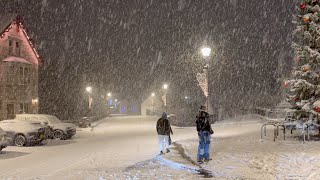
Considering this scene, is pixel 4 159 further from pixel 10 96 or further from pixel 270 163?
pixel 10 96

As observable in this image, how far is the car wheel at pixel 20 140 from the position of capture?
72.4ft

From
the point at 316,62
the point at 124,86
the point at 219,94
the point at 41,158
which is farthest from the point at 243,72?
the point at 124,86

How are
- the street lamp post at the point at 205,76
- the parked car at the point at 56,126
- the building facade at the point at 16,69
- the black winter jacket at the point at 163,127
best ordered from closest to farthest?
the black winter jacket at the point at 163,127, the street lamp post at the point at 205,76, the parked car at the point at 56,126, the building facade at the point at 16,69

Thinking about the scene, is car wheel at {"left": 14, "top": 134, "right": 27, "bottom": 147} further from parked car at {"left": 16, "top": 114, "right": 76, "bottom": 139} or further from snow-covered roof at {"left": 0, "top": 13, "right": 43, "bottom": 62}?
snow-covered roof at {"left": 0, "top": 13, "right": 43, "bottom": 62}

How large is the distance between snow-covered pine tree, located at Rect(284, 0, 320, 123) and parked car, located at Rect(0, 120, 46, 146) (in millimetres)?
13462

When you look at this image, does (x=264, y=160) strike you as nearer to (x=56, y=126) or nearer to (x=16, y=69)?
(x=56, y=126)

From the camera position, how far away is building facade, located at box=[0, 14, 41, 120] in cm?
3478

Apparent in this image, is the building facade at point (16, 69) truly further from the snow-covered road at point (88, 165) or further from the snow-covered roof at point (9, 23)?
the snow-covered road at point (88, 165)

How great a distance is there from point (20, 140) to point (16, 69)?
1565 centimetres

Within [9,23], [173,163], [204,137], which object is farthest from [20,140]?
[9,23]

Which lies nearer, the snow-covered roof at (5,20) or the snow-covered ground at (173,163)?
the snow-covered ground at (173,163)

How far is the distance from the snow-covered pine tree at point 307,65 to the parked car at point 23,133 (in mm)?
13462

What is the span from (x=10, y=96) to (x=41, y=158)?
68.6 feet

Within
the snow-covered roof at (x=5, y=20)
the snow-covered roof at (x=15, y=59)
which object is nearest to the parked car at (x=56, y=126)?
the snow-covered roof at (x=15, y=59)
